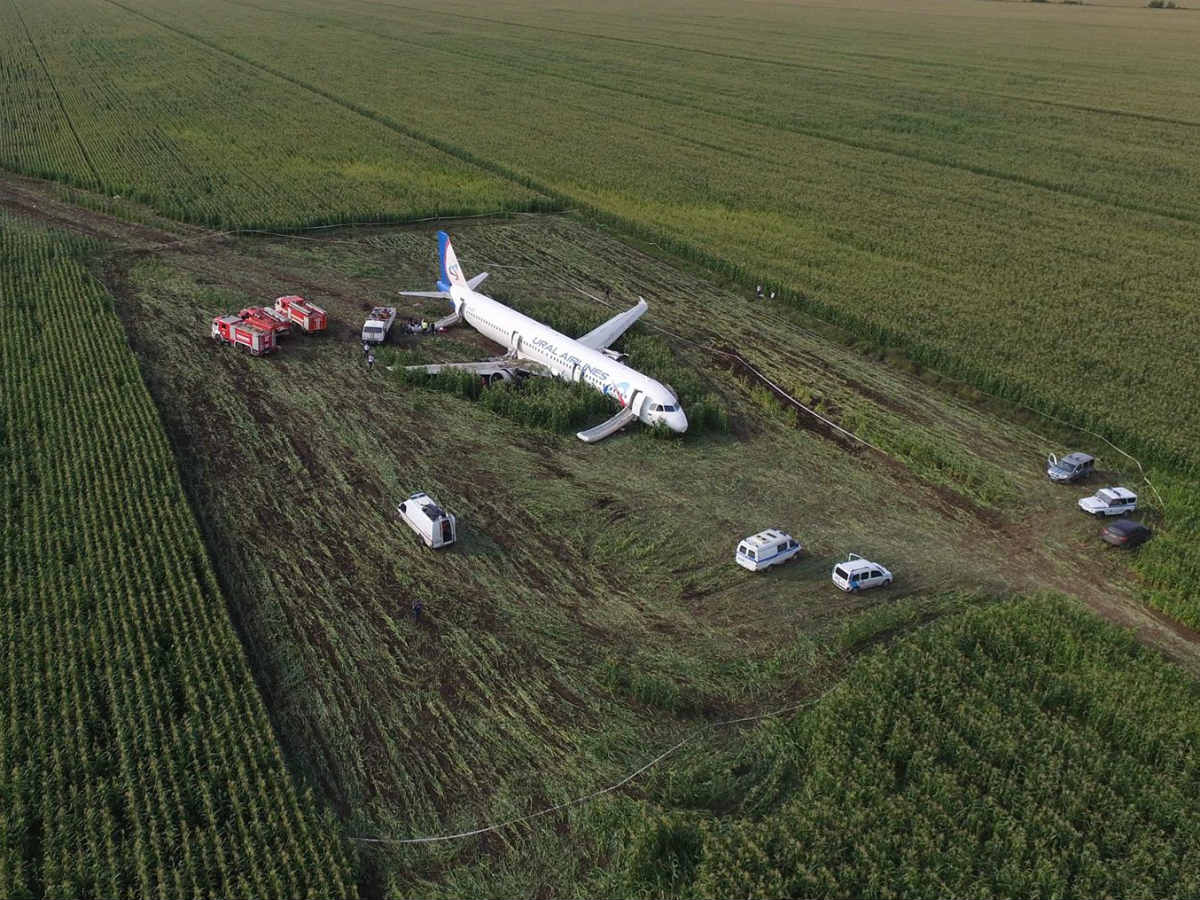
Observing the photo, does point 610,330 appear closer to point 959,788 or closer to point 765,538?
point 765,538

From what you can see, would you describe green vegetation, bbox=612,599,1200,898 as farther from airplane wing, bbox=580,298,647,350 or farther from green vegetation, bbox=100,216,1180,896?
airplane wing, bbox=580,298,647,350

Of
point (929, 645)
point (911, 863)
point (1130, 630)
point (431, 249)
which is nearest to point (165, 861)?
point (911, 863)

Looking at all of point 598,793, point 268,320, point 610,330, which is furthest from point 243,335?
point 598,793

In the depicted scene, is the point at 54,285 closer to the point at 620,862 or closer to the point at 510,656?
the point at 510,656

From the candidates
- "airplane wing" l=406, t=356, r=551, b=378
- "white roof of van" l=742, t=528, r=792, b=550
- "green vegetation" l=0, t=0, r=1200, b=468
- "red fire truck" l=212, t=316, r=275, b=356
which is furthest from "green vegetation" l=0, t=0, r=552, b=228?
"white roof of van" l=742, t=528, r=792, b=550

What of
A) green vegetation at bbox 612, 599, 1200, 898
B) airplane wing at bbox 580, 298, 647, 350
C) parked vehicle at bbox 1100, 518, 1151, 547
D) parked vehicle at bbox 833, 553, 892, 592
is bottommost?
green vegetation at bbox 612, 599, 1200, 898

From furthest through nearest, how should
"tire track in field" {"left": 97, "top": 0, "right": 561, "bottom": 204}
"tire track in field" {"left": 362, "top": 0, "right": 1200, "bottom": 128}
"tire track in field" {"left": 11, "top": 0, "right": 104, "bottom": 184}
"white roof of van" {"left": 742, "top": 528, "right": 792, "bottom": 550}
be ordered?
"tire track in field" {"left": 362, "top": 0, "right": 1200, "bottom": 128} → "tire track in field" {"left": 97, "top": 0, "right": 561, "bottom": 204} → "tire track in field" {"left": 11, "top": 0, "right": 104, "bottom": 184} → "white roof of van" {"left": 742, "top": 528, "right": 792, "bottom": 550}

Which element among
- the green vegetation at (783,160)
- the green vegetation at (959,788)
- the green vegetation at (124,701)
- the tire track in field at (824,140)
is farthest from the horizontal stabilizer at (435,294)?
the tire track in field at (824,140)
